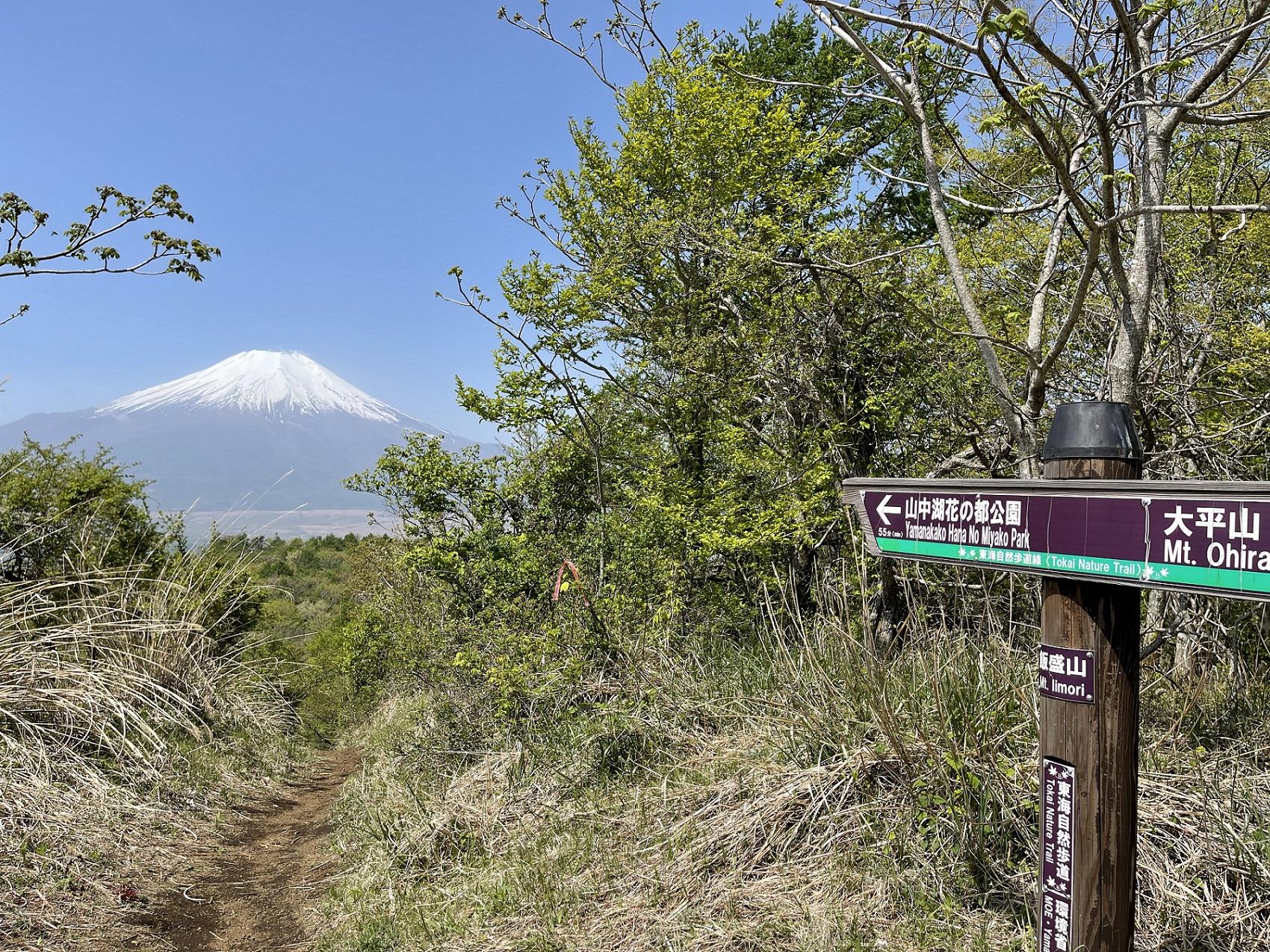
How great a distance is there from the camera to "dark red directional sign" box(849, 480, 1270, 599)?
1789 mm

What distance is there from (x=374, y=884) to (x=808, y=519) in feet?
15.3

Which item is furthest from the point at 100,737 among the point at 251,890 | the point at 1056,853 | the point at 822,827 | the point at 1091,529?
the point at 1091,529

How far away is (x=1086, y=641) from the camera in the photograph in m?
2.19

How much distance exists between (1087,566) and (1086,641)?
24 centimetres

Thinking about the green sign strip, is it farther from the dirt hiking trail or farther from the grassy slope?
the dirt hiking trail

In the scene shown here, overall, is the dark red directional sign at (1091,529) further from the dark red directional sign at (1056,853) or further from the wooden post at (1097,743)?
the dark red directional sign at (1056,853)

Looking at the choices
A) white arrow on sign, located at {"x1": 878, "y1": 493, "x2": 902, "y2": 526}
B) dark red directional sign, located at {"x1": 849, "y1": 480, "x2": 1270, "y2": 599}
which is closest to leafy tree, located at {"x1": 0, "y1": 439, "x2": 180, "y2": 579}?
white arrow on sign, located at {"x1": 878, "y1": 493, "x2": 902, "y2": 526}

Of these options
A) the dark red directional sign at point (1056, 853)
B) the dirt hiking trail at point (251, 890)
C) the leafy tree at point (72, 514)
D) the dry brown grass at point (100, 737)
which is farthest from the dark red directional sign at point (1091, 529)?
the leafy tree at point (72, 514)

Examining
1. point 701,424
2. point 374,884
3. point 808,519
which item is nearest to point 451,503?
point 701,424

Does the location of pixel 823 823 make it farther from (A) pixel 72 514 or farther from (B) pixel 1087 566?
(A) pixel 72 514

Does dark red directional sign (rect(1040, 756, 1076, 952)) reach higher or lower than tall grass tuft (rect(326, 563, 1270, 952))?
higher

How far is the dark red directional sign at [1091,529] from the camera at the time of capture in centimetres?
179

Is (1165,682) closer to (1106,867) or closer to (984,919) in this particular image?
(984,919)

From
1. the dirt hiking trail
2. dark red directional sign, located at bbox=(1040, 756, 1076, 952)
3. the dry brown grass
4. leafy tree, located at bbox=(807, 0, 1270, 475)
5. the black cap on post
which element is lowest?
the dirt hiking trail
